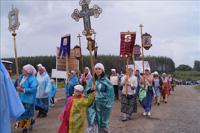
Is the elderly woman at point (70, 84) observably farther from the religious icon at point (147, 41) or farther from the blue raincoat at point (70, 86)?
the religious icon at point (147, 41)

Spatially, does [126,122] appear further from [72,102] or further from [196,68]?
[196,68]

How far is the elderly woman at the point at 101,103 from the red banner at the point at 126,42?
7.61 m

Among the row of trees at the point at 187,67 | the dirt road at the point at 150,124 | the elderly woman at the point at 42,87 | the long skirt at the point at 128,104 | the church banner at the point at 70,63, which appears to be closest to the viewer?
the dirt road at the point at 150,124

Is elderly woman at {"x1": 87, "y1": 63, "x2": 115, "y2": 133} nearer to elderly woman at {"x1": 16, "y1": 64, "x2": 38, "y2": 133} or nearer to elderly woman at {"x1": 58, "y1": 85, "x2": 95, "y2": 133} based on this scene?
elderly woman at {"x1": 58, "y1": 85, "x2": 95, "y2": 133}

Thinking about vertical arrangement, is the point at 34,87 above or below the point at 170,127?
above

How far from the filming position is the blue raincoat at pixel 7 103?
16.2ft

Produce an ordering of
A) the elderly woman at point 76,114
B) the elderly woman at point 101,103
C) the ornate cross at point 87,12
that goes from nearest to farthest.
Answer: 1. the elderly woman at point 76,114
2. the elderly woman at point 101,103
3. the ornate cross at point 87,12

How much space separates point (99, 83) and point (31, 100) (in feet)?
9.55

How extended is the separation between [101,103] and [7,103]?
14.3 ft

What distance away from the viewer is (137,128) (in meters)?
13.1

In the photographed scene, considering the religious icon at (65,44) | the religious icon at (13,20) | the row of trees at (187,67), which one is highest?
the religious icon at (13,20)

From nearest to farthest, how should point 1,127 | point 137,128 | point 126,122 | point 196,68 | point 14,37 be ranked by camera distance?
point 1,127, point 14,37, point 137,128, point 126,122, point 196,68

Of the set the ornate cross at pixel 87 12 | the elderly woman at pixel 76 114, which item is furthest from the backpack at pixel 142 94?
the elderly woman at pixel 76 114

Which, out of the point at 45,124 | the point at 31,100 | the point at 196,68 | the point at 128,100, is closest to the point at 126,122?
the point at 128,100
